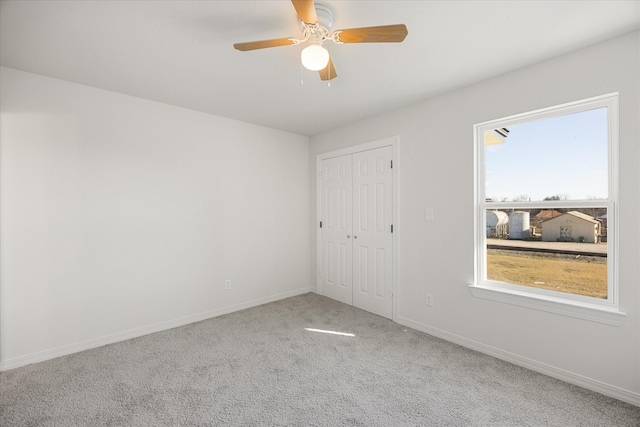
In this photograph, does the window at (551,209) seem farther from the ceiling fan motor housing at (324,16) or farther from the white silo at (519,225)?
the ceiling fan motor housing at (324,16)

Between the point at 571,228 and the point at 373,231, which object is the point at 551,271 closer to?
the point at 571,228

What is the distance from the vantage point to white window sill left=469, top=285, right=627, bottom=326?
1.96 m

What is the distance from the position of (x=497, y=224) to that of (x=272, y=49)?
7.95ft

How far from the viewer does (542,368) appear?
2.25 m

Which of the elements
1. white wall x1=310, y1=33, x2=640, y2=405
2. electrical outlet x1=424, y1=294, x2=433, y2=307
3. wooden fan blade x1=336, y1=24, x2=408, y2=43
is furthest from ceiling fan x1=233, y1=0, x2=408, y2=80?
electrical outlet x1=424, y1=294, x2=433, y2=307

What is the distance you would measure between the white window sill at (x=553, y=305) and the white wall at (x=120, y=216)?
265cm

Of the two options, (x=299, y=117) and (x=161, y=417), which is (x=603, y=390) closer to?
(x=161, y=417)

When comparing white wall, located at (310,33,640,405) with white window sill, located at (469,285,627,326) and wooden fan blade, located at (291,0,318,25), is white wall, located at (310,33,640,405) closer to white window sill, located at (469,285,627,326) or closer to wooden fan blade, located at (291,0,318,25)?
white window sill, located at (469,285,627,326)

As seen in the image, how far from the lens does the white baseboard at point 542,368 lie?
6.32ft

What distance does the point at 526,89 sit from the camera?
2.34 metres

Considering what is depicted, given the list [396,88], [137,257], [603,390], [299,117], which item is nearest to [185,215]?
[137,257]

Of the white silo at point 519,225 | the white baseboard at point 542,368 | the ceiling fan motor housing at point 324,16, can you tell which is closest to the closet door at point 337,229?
the white baseboard at point 542,368

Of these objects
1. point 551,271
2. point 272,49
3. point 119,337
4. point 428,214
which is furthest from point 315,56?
point 119,337

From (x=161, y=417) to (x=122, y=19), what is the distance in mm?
2490
